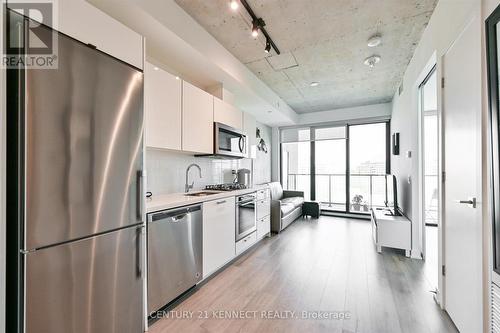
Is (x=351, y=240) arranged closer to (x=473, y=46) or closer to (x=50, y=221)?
(x=473, y=46)

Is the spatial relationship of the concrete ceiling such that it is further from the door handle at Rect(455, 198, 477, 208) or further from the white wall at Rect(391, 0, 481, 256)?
the door handle at Rect(455, 198, 477, 208)

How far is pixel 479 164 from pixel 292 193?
14.0 ft

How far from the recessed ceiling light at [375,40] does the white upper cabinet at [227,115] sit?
6.68 feet

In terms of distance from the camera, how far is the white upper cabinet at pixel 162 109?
190 centimetres

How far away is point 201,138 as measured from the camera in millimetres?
2598

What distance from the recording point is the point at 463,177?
1536 millimetres

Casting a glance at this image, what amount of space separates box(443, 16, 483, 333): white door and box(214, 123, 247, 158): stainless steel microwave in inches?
95.5

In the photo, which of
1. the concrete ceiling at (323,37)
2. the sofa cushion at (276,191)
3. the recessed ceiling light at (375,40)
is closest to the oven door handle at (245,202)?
the sofa cushion at (276,191)

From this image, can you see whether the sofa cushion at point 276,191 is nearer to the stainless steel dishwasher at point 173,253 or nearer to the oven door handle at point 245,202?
the oven door handle at point 245,202

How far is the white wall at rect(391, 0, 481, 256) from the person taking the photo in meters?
1.65

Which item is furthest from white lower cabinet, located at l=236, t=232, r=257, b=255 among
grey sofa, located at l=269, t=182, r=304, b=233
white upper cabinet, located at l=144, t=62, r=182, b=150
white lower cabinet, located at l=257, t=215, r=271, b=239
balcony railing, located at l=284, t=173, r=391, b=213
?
balcony railing, located at l=284, t=173, r=391, b=213

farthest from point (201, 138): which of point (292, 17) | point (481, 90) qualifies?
point (481, 90)

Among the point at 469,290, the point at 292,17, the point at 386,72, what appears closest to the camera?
the point at 469,290

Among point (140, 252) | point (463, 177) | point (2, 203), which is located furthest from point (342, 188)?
point (2, 203)
